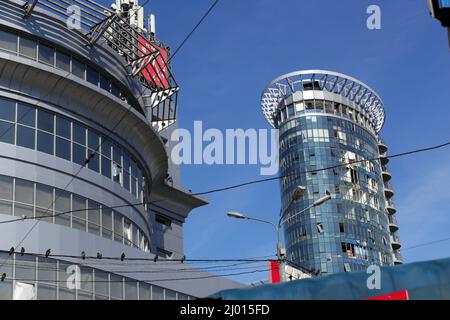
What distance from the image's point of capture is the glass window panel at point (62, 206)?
2808 centimetres

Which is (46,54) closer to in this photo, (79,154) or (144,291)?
(79,154)

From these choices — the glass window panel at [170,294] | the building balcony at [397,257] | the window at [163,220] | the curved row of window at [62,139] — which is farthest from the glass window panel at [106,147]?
the building balcony at [397,257]

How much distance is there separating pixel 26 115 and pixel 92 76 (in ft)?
14.4

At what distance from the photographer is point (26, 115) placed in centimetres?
2838

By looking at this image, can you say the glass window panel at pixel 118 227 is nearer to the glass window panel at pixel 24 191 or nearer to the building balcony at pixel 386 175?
the glass window panel at pixel 24 191

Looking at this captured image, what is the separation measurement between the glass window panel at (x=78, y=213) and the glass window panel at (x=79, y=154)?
62.1 inches

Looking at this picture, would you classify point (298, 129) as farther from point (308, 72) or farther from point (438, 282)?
point (438, 282)

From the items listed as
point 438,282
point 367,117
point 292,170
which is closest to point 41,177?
point 438,282

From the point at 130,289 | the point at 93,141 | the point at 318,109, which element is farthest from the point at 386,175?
the point at 130,289

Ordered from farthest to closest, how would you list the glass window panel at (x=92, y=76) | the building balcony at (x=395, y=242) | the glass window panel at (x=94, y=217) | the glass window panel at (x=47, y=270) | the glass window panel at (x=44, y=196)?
the building balcony at (x=395, y=242), the glass window panel at (x=92, y=76), the glass window panel at (x=94, y=217), the glass window panel at (x=44, y=196), the glass window panel at (x=47, y=270)

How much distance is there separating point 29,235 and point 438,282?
18.4 m

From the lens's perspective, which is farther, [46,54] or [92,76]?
[92,76]

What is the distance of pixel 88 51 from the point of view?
1243 inches

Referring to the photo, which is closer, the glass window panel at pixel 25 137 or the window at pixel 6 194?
the window at pixel 6 194
